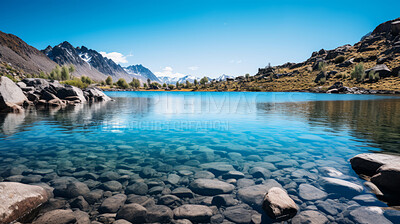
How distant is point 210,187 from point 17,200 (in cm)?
619

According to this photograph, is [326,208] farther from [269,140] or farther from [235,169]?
[269,140]

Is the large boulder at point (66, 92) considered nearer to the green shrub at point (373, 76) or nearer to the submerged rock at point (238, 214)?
the submerged rock at point (238, 214)

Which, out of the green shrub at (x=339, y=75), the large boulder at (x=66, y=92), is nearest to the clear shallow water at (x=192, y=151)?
the large boulder at (x=66, y=92)

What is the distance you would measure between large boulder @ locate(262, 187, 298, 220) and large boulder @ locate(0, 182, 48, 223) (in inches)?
290

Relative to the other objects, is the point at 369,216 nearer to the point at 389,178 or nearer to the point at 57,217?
the point at 389,178

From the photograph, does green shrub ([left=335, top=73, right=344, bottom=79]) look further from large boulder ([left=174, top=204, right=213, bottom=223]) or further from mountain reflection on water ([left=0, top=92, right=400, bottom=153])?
large boulder ([left=174, top=204, right=213, bottom=223])

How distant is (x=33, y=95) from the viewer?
43.5m

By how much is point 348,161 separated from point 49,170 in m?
15.2

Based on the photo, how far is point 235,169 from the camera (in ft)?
30.6

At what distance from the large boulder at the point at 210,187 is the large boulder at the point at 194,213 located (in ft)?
3.26

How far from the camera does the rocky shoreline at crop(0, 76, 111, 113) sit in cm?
3081

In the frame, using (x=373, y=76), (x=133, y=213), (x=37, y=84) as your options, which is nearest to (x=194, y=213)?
(x=133, y=213)

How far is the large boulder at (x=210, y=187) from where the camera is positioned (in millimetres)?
7254

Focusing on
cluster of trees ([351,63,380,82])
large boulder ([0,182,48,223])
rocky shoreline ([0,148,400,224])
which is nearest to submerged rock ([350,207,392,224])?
rocky shoreline ([0,148,400,224])
